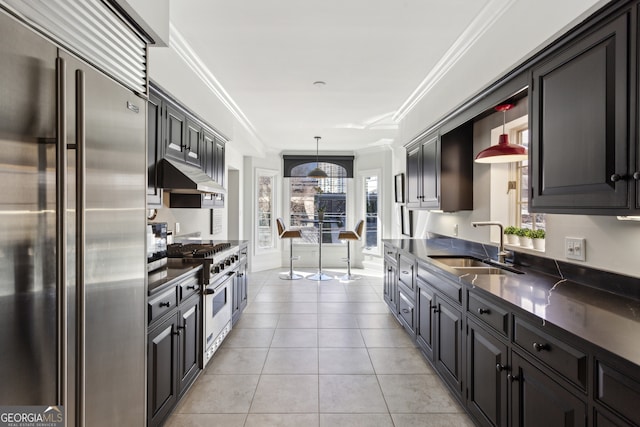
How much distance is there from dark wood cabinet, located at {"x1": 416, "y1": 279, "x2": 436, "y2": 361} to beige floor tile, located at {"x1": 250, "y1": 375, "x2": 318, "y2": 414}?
0.99m

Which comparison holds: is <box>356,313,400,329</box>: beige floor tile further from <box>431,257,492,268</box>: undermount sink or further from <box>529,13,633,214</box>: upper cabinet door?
<box>529,13,633,214</box>: upper cabinet door

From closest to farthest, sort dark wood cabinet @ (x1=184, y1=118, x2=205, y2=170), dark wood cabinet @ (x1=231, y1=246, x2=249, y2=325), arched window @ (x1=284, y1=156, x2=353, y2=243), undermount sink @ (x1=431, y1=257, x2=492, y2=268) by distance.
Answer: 1. undermount sink @ (x1=431, y1=257, x2=492, y2=268)
2. dark wood cabinet @ (x1=184, y1=118, x2=205, y2=170)
3. dark wood cabinet @ (x1=231, y1=246, x2=249, y2=325)
4. arched window @ (x1=284, y1=156, x2=353, y2=243)

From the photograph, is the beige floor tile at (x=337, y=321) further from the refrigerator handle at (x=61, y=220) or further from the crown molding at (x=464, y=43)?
the refrigerator handle at (x=61, y=220)

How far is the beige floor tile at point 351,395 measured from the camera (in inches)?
90.7

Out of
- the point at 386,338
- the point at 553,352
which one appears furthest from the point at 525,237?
the point at 386,338

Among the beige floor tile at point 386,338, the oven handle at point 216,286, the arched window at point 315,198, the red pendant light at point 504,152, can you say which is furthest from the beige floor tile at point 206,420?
the arched window at point 315,198

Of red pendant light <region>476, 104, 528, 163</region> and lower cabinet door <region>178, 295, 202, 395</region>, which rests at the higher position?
red pendant light <region>476, 104, 528, 163</region>

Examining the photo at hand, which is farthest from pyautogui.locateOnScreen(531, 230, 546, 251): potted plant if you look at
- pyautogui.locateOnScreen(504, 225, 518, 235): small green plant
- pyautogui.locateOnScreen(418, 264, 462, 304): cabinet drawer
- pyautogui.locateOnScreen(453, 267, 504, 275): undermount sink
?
pyautogui.locateOnScreen(418, 264, 462, 304): cabinet drawer

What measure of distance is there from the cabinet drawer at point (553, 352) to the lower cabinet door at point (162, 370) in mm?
1874

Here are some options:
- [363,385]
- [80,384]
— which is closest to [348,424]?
[363,385]

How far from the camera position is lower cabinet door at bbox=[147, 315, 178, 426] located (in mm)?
1808

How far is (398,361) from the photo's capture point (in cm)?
301

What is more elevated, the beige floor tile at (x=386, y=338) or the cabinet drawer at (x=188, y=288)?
the cabinet drawer at (x=188, y=288)

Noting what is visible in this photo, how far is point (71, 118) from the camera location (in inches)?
41.9
